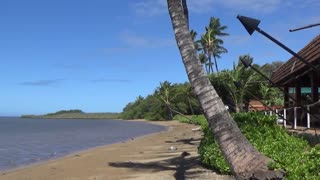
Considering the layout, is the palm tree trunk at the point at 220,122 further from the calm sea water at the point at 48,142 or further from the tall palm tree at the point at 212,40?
the tall palm tree at the point at 212,40

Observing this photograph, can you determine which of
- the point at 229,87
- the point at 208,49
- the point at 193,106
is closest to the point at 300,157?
the point at 229,87

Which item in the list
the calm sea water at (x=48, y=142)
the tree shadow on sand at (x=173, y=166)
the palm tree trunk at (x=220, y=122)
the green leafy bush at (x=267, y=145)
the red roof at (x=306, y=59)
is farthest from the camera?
the calm sea water at (x=48, y=142)

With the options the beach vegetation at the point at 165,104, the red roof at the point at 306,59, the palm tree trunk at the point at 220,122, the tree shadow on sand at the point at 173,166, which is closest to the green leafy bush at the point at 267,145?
the tree shadow on sand at the point at 173,166

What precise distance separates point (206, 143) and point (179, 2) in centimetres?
722

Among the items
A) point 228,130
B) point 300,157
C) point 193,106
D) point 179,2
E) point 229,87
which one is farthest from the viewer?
point 193,106

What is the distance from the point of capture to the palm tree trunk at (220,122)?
7.12 metres

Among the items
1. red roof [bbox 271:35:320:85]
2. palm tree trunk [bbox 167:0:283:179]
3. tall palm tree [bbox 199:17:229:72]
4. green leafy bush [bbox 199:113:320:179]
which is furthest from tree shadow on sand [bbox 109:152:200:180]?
tall palm tree [bbox 199:17:229:72]

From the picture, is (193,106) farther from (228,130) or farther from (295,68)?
(228,130)

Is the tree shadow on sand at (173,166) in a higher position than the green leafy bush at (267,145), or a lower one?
lower

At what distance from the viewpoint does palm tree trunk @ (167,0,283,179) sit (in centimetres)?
712

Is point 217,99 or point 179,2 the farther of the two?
point 179,2

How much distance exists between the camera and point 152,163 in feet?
61.2

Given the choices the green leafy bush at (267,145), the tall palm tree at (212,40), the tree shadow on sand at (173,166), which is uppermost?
the tall palm tree at (212,40)

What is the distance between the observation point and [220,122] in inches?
288
